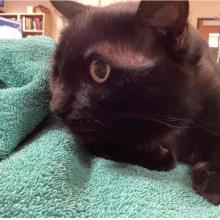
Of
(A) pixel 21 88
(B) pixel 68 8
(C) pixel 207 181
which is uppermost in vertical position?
(B) pixel 68 8

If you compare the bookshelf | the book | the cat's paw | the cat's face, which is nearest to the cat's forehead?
the cat's face

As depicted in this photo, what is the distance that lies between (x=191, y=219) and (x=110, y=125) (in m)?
0.24

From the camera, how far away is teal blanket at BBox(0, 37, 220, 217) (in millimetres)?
418

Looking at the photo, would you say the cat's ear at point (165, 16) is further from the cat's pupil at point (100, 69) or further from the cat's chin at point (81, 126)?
the cat's chin at point (81, 126)

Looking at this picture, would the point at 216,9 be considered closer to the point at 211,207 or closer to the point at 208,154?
the point at 208,154

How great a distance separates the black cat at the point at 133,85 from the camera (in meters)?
0.58

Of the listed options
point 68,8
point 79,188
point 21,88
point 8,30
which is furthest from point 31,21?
point 79,188

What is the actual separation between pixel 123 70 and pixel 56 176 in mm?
228

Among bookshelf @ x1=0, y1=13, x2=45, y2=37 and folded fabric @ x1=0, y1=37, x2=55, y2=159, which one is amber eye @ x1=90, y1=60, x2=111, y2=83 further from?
bookshelf @ x1=0, y1=13, x2=45, y2=37

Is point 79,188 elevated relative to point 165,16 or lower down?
lower down

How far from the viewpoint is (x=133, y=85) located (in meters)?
0.58

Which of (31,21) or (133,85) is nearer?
(133,85)

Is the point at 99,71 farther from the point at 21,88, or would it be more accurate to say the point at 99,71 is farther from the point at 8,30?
the point at 8,30

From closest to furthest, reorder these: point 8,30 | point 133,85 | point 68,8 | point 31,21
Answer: point 133,85 < point 68,8 < point 8,30 < point 31,21
